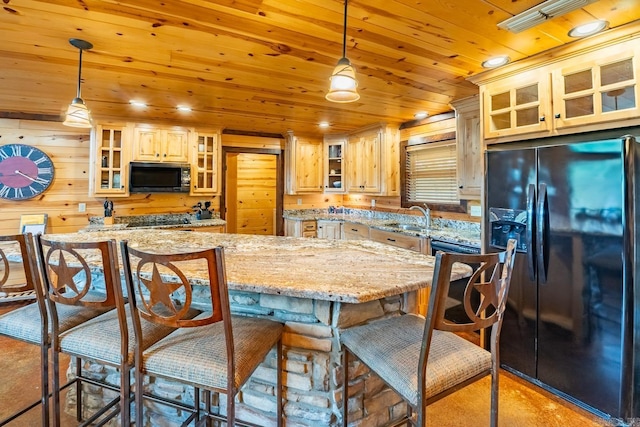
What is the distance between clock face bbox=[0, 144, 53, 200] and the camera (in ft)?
12.6

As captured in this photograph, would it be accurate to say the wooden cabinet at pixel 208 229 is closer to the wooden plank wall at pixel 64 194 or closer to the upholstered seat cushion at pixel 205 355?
the wooden plank wall at pixel 64 194

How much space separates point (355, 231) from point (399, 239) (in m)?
1.08

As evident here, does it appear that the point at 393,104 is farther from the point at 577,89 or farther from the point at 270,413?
the point at 270,413

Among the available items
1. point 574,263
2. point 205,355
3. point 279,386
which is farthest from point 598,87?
point 205,355

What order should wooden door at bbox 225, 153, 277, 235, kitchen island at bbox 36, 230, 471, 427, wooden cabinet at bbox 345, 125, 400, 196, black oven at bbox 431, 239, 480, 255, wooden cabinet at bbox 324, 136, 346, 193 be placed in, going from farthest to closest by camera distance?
1. wooden door at bbox 225, 153, 277, 235
2. wooden cabinet at bbox 324, 136, 346, 193
3. wooden cabinet at bbox 345, 125, 400, 196
4. black oven at bbox 431, 239, 480, 255
5. kitchen island at bbox 36, 230, 471, 427

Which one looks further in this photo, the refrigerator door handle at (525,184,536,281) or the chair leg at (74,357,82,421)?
the refrigerator door handle at (525,184,536,281)

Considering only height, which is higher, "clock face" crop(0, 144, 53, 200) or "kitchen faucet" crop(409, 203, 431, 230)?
"clock face" crop(0, 144, 53, 200)

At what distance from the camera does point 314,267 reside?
1569mm

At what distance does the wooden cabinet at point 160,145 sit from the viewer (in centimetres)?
414

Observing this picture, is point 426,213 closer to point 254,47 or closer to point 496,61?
point 496,61

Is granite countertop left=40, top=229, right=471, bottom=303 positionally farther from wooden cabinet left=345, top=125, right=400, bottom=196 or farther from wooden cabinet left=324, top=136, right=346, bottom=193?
wooden cabinet left=324, top=136, right=346, bottom=193

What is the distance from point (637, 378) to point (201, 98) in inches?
156

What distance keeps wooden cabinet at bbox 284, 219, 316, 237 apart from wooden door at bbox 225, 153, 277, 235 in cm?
98

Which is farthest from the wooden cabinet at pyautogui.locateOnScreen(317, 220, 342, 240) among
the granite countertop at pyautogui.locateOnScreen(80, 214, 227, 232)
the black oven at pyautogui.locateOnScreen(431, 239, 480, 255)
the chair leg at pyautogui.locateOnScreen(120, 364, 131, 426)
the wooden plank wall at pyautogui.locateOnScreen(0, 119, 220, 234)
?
the chair leg at pyautogui.locateOnScreen(120, 364, 131, 426)
